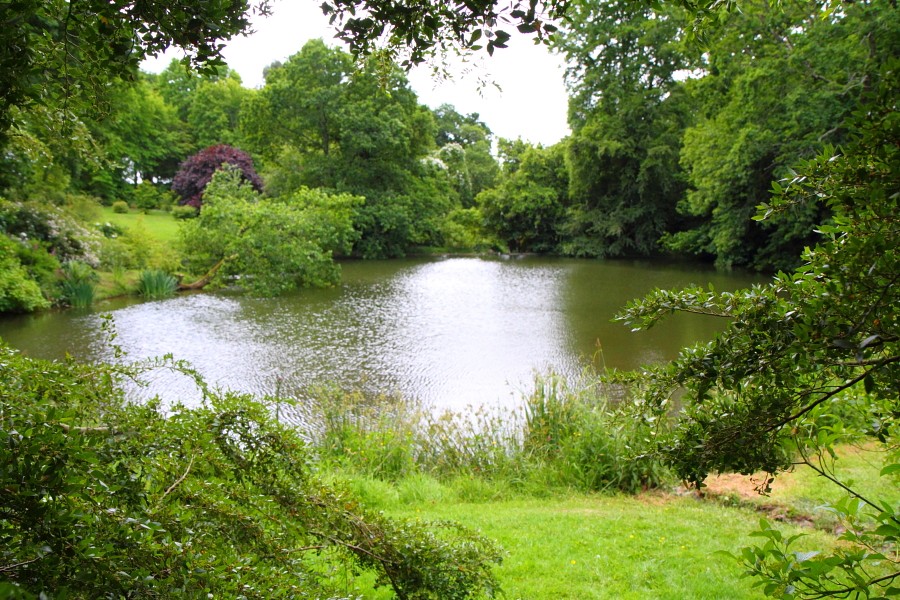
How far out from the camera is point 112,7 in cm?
186

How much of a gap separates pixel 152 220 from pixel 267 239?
19.0 metres

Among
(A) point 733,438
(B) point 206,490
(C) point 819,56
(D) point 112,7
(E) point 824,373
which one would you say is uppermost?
(C) point 819,56

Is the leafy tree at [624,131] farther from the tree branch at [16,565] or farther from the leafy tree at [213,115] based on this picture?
the tree branch at [16,565]

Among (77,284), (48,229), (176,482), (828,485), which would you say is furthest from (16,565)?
(48,229)

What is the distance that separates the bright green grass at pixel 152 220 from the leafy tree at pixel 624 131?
19.9 meters

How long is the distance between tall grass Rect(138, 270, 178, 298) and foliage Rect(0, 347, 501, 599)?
1679 centimetres

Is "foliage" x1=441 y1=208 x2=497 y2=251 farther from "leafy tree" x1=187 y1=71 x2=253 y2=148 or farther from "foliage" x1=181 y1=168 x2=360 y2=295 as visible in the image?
"leafy tree" x1=187 y1=71 x2=253 y2=148

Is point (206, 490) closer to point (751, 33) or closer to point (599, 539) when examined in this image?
point (599, 539)

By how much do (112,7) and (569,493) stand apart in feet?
20.8

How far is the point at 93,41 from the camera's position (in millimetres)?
1989

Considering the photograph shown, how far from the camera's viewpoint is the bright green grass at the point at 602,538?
4.08 metres

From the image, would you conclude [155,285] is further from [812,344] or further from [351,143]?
[812,344]

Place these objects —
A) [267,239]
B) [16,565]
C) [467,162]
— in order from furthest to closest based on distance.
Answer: [467,162] → [267,239] → [16,565]

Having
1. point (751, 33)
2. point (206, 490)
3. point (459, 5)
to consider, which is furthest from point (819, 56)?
point (206, 490)
